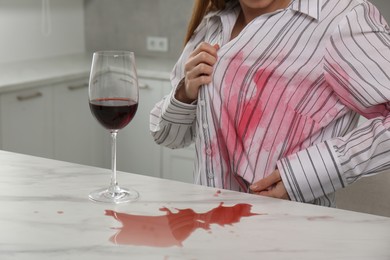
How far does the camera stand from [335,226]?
1.04 metres

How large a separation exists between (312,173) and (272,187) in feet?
0.30

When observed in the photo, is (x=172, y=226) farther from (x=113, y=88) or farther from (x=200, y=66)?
(x=200, y=66)

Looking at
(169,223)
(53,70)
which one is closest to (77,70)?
(53,70)

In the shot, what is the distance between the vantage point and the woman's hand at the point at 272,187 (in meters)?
1.38

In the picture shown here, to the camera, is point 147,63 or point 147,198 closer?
point 147,198

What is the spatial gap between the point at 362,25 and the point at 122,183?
23.1 inches

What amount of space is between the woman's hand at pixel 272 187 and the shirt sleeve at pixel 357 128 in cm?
1

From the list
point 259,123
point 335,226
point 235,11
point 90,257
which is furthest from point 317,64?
point 90,257

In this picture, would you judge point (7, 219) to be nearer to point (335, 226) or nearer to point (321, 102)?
point (335, 226)

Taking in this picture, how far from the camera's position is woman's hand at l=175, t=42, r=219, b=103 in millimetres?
1508

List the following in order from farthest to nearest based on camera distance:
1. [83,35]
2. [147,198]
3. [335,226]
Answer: [83,35], [147,198], [335,226]

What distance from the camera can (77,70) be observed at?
11.3 feet

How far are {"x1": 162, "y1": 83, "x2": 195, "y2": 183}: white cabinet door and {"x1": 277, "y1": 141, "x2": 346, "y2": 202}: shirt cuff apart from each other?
76.0 inches

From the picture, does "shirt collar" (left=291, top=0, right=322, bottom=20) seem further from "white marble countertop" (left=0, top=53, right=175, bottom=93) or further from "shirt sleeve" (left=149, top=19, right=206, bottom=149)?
"white marble countertop" (left=0, top=53, right=175, bottom=93)
